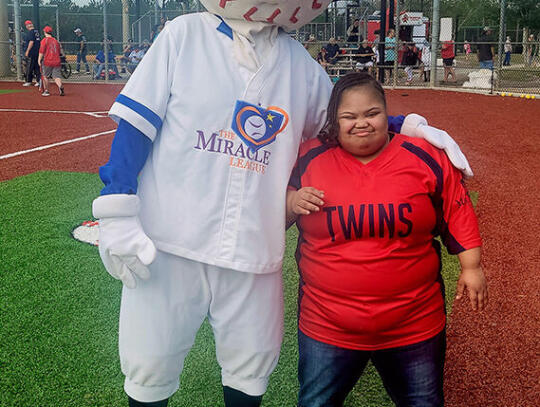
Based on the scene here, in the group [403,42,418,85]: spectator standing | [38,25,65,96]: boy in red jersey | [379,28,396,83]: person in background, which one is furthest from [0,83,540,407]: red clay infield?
[403,42,418,85]: spectator standing

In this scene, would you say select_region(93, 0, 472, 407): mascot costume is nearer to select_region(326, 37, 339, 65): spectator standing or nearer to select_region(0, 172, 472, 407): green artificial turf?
select_region(0, 172, 472, 407): green artificial turf

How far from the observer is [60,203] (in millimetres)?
5547

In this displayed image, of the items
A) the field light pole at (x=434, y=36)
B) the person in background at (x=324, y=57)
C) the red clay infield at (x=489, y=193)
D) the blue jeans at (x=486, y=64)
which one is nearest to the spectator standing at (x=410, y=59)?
the field light pole at (x=434, y=36)

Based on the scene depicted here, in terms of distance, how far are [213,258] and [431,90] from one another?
58.4 feet

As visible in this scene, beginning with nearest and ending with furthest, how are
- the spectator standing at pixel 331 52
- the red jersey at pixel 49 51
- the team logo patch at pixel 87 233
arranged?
the team logo patch at pixel 87 233
the red jersey at pixel 49 51
the spectator standing at pixel 331 52

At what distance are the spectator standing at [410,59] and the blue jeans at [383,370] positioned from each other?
18.8 metres

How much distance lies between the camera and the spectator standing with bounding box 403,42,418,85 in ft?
65.4

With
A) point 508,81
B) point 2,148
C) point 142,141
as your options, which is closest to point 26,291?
point 142,141

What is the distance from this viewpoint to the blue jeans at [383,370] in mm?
1929

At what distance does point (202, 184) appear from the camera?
6.38 feet

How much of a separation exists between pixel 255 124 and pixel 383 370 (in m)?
0.87

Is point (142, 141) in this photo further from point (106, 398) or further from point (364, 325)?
point (106, 398)

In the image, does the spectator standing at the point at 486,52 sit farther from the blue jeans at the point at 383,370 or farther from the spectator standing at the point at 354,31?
the blue jeans at the point at 383,370

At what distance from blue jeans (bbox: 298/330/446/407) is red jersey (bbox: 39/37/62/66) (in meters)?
15.2
